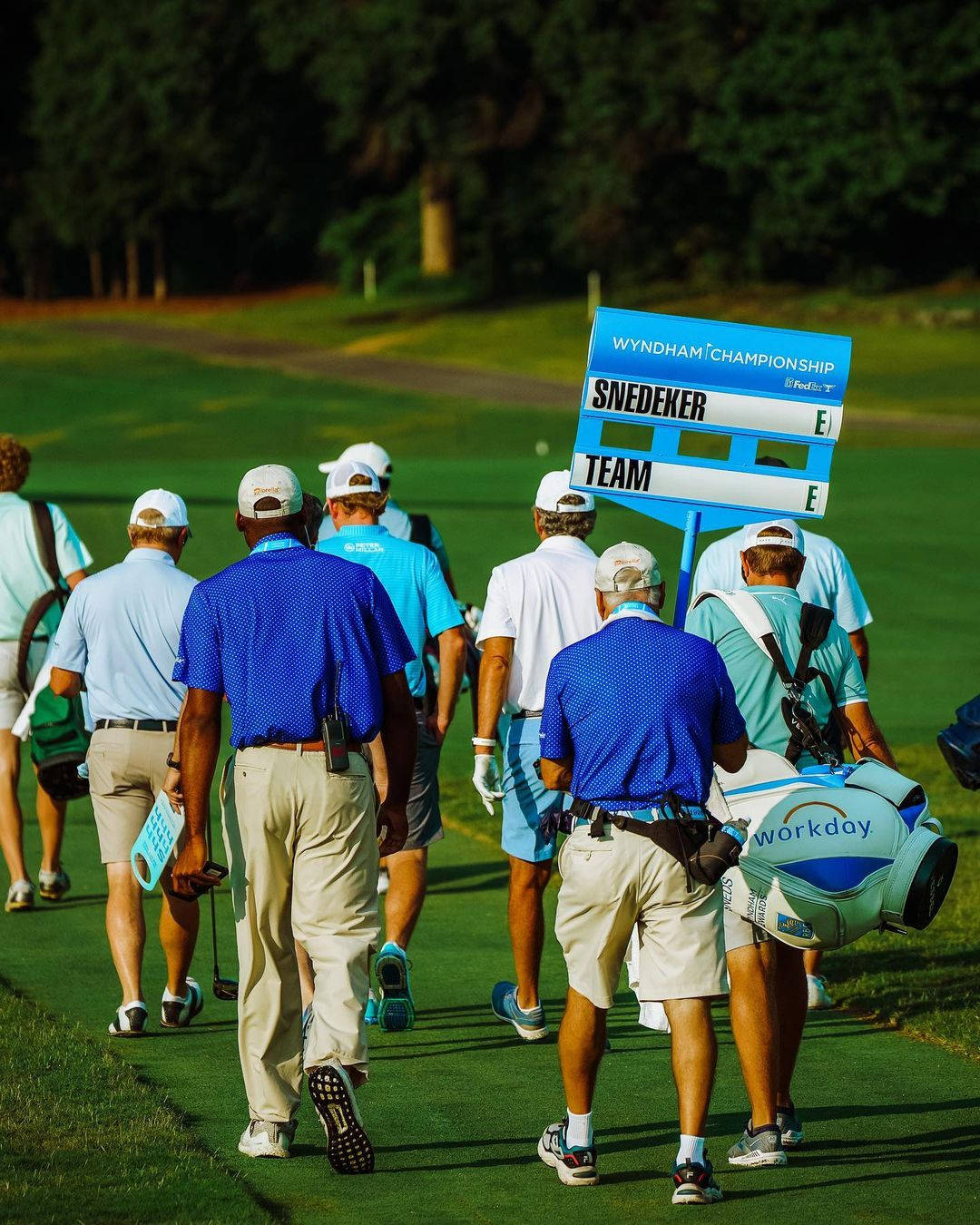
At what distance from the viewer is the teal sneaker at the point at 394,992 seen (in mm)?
7555

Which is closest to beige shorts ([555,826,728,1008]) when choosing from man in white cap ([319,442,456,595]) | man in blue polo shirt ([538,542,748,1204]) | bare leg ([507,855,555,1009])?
man in blue polo shirt ([538,542,748,1204])

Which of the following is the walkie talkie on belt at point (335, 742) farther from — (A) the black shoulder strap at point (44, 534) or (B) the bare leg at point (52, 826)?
(B) the bare leg at point (52, 826)

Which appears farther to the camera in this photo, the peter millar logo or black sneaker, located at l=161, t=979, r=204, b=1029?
black sneaker, located at l=161, t=979, r=204, b=1029

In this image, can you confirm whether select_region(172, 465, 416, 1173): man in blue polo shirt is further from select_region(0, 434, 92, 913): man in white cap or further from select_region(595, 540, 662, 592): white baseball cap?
select_region(0, 434, 92, 913): man in white cap

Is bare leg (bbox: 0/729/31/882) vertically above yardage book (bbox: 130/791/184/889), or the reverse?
yardage book (bbox: 130/791/184/889)

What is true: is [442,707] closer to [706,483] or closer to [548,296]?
[706,483]

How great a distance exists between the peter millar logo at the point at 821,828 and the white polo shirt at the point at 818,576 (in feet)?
7.14

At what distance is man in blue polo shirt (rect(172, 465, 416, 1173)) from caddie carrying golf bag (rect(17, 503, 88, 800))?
8.47ft

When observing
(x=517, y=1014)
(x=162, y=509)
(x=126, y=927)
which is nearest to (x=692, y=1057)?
(x=517, y=1014)

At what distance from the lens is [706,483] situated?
7223 millimetres

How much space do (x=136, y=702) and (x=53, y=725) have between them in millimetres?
1249

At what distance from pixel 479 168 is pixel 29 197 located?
21929mm

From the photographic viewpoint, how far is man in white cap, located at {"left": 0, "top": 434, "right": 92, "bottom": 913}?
9039 mm

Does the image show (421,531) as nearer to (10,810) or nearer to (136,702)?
(136,702)
